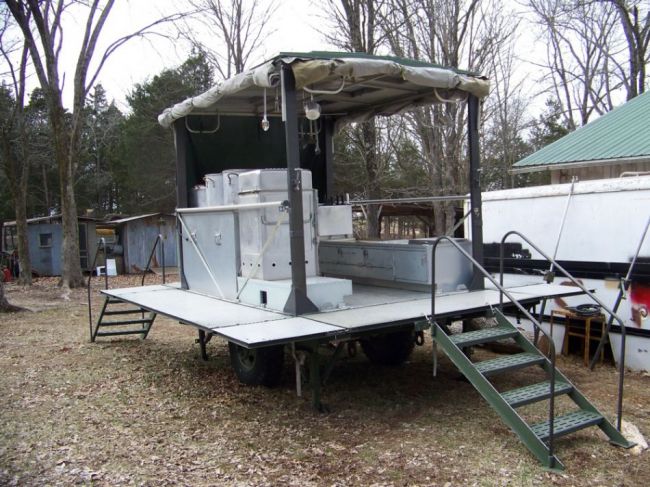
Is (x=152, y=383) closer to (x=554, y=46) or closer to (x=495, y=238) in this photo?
(x=495, y=238)

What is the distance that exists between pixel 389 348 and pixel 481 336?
2167 mm

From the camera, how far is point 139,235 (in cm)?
2320

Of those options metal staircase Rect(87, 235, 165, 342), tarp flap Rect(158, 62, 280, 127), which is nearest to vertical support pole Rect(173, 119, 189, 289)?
tarp flap Rect(158, 62, 280, 127)

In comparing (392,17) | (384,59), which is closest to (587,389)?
(384,59)

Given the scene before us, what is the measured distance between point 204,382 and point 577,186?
4992 mm

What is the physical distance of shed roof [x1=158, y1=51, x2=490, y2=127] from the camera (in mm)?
5355

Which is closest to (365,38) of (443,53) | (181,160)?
(443,53)

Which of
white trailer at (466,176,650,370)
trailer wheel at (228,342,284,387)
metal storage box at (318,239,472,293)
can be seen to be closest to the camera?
trailer wheel at (228,342,284,387)

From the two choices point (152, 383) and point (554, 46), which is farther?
point (554, 46)

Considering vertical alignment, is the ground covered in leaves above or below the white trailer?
below

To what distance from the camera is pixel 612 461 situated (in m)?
4.32

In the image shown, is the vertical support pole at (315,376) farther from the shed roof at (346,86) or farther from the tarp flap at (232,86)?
the tarp flap at (232,86)

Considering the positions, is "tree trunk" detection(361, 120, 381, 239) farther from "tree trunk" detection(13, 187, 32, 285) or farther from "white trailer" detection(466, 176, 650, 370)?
"tree trunk" detection(13, 187, 32, 285)

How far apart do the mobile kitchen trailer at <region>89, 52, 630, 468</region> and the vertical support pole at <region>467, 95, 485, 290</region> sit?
1cm
